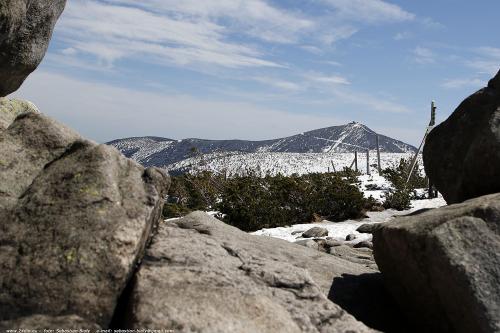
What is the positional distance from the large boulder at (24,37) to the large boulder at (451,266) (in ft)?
19.6

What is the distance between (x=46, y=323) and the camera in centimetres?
464

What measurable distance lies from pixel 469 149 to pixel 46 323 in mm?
7172

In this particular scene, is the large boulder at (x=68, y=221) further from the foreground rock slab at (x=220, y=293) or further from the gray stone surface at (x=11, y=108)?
the gray stone surface at (x=11, y=108)

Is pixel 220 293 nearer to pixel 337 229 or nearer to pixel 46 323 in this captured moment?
pixel 46 323

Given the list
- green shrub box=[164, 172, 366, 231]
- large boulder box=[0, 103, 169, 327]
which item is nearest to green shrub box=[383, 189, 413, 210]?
green shrub box=[164, 172, 366, 231]

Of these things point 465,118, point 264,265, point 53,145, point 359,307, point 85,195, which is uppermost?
point 465,118

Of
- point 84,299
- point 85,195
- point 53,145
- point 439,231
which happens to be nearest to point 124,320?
point 84,299

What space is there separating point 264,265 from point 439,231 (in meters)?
2.16

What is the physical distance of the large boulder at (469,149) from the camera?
8.23 meters

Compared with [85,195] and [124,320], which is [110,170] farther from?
[124,320]

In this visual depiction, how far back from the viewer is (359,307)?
24.5 feet

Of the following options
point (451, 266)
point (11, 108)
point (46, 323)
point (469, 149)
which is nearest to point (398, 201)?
point (469, 149)

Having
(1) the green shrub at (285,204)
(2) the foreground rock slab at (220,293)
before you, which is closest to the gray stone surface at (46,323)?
(2) the foreground rock slab at (220,293)

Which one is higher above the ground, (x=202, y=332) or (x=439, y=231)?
(x=439, y=231)
